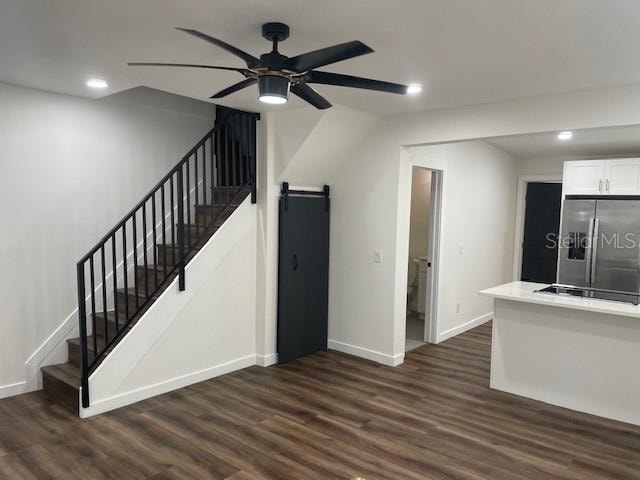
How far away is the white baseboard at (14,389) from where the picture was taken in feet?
12.2

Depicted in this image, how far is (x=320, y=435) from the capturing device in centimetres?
323

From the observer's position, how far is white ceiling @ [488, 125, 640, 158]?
198 inches

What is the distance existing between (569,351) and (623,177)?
280 centimetres

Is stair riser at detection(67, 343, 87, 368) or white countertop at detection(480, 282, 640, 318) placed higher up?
white countertop at detection(480, 282, 640, 318)

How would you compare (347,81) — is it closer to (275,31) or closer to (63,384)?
(275,31)

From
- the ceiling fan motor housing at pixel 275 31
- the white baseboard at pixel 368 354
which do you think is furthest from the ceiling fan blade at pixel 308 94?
the white baseboard at pixel 368 354

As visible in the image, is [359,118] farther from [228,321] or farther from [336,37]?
[228,321]

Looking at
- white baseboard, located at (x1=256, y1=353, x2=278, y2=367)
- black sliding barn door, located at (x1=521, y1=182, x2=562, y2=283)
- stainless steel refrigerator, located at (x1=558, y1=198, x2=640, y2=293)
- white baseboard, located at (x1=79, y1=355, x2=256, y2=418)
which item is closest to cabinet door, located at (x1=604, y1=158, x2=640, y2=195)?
stainless steel refrigerator, located at (x1=558, y1=198, x2=640, y2=293)

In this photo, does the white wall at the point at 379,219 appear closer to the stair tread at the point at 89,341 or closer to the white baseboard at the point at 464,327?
the white baseboard at the point at 464,327

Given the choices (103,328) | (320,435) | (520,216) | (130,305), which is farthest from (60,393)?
(520,216)

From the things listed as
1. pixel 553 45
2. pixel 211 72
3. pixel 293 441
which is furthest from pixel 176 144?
pixel 553 45

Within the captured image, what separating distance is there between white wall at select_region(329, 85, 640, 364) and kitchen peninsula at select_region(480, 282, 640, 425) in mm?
984

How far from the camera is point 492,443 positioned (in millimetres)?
3176

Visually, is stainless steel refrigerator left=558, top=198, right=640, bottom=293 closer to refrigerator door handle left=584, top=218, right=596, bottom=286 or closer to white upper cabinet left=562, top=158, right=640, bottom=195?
refrigerator door handle left=584, top=218, right=596, bottom=286
